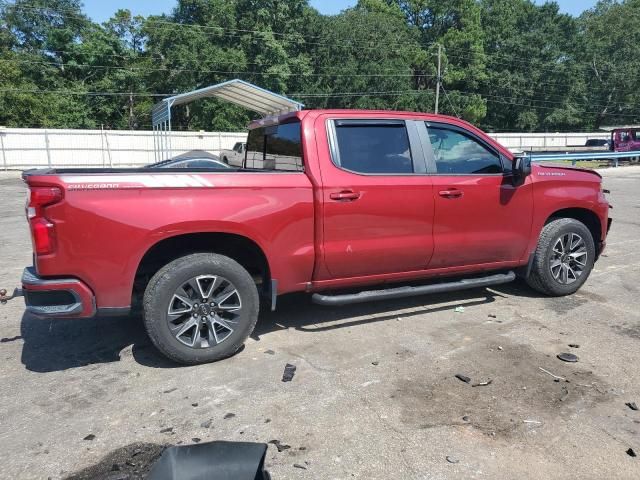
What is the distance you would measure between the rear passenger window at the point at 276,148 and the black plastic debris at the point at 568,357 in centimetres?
260

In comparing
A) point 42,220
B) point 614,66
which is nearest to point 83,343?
point 42,220

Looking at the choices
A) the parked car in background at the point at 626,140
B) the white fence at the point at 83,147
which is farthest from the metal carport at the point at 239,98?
the parked car in background at the point at 626,140

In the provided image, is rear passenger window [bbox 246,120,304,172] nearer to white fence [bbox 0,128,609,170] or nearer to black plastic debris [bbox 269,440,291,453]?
black plastic debris [bbox 269,440,291,453]

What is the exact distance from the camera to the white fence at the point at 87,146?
91.5 feet

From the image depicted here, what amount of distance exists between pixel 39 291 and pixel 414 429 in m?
2.68

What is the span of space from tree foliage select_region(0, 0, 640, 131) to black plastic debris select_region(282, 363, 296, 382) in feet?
136

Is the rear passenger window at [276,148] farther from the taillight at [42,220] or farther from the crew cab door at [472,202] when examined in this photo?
the taillight at [42,220]

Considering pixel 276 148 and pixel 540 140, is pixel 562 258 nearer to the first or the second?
pixel 276 148

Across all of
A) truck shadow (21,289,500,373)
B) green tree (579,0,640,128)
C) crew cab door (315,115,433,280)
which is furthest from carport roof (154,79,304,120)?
green tree (579,0,640,128)

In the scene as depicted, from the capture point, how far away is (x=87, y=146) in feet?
96.1

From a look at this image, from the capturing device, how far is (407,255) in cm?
479

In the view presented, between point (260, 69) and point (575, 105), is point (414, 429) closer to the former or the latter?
point (260, 69)

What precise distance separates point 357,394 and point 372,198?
5.50ft

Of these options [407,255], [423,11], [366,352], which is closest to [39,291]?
[366,352]
